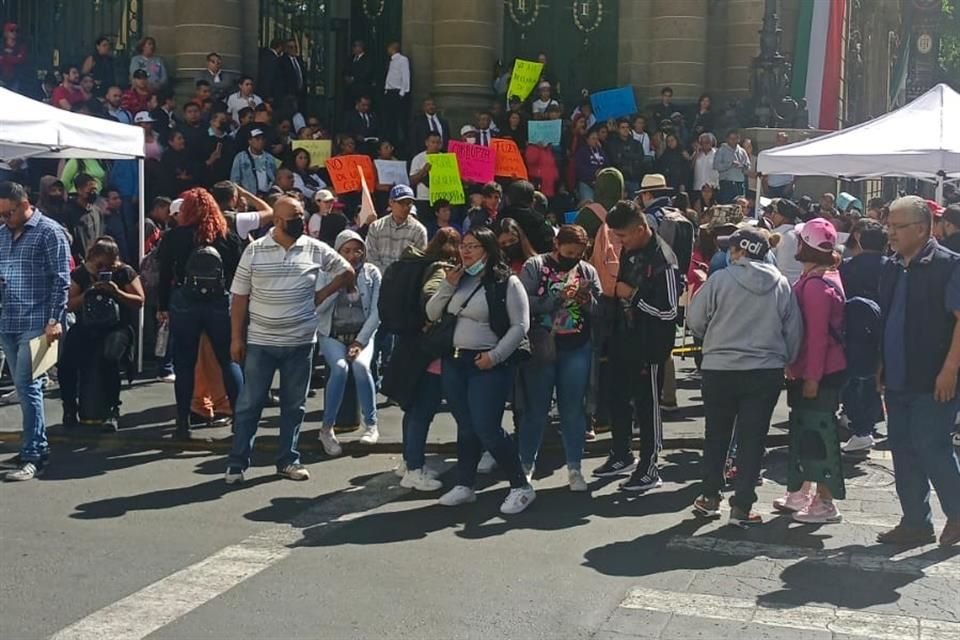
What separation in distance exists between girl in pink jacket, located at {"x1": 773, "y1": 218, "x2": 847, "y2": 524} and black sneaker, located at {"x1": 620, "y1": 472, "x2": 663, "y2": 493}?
998mm

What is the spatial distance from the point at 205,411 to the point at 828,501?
513 centimetres

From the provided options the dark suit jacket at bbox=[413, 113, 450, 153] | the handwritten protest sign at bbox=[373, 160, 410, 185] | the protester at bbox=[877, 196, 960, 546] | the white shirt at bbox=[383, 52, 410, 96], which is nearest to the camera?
the protester at bbox=[877, 196, 960, 546]

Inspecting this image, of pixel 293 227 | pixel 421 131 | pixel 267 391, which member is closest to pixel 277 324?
pixel 267 391

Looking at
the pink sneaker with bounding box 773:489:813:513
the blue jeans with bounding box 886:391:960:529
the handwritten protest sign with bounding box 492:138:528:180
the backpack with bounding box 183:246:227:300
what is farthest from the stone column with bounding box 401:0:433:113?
the blue jeans with bounding box 886:391:960:529

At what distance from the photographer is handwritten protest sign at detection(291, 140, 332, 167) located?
16.3 meters

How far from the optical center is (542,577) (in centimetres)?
679

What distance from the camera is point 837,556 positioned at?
7328mm

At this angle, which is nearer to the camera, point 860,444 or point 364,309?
point 364,309

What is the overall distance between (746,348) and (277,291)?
310 centimetres

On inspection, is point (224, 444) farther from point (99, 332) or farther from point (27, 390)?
point (27, 390)

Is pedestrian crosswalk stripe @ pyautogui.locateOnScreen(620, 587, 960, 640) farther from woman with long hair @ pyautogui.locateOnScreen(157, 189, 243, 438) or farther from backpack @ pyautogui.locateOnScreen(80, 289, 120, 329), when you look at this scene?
backpack @ pyautogui.locateOnScreen(80, 289, 120, 329)

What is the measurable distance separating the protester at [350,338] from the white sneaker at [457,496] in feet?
5.78

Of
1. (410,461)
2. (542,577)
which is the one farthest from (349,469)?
(542,577)

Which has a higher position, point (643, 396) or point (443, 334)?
point (443, 334)
